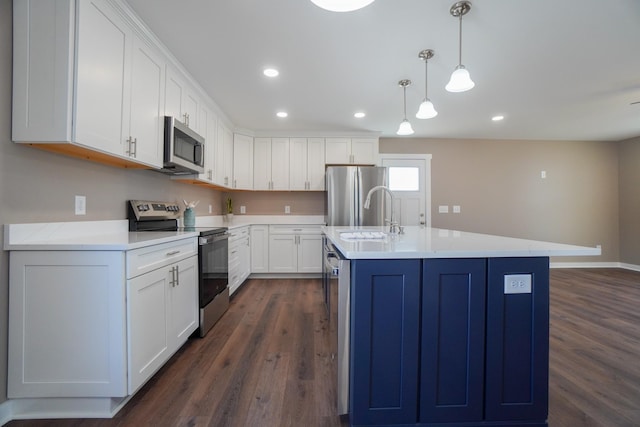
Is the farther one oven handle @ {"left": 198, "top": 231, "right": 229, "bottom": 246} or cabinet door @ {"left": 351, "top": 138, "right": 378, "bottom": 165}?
cabinet door @ {"left": 351, "top": 138, "right": 378, "bottom": 165}

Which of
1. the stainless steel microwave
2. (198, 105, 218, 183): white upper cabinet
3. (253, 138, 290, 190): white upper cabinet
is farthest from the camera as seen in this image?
(253, 138, 290, 190): white upper cabinet

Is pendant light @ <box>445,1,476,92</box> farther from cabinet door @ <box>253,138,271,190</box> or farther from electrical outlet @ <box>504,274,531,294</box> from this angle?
cabinet door @ <box>253,138,271,190</box>

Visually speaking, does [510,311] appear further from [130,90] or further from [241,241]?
[241,241]

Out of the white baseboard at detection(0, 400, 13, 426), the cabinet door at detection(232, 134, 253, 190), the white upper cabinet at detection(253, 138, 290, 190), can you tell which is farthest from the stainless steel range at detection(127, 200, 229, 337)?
the white upper cabinet at detection(253, 138, 290, 190)

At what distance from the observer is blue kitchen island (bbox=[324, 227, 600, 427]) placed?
1.23 m

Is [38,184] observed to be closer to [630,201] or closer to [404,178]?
[404,178]

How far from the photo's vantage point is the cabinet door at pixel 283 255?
4.19 meters

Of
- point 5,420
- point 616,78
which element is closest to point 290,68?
point 5,420

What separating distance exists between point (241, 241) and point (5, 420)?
246 cm

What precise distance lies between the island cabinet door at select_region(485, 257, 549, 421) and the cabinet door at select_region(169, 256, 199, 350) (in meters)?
1.89

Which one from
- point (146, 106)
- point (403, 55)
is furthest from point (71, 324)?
point (403, 55)

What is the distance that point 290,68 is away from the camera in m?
2.47

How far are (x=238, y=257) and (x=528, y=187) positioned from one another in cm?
530

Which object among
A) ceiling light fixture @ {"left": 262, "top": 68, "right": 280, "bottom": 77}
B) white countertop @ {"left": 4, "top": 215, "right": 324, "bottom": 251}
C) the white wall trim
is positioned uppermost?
ceiling light fixture @ {"left": 262, "top": 68, "right": 280, "bottom": 77}
